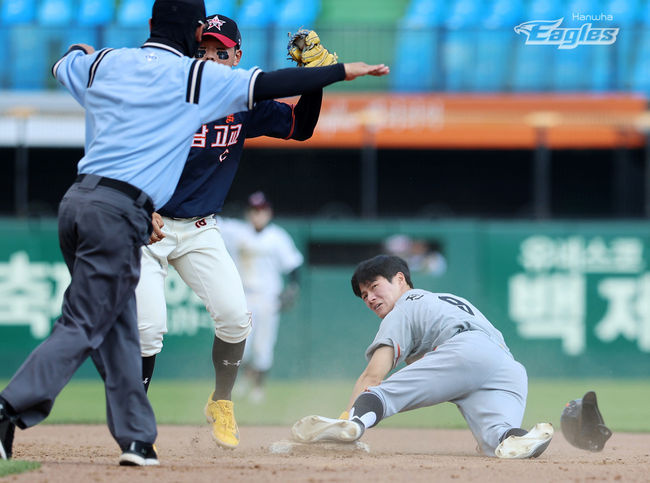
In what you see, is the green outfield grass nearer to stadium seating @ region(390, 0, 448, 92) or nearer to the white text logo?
the white text logo

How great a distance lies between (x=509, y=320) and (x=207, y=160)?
6.06 metres

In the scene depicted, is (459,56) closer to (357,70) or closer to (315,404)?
(315,404)

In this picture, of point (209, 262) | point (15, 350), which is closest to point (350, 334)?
point (15, 350)

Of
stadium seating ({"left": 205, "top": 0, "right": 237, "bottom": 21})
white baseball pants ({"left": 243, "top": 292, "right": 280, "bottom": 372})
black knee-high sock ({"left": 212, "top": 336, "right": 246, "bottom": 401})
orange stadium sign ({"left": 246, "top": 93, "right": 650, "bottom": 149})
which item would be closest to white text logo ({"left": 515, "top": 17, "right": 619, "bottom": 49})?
black knee-high sock ({"left": 212, "top": 336, "right": 246, "bottom": 401})

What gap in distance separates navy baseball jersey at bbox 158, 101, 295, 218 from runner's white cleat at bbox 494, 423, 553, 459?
1.75m

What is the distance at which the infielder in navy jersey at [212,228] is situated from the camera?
4715 millimetres

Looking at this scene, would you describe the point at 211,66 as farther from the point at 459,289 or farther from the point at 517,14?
the point at 517,14

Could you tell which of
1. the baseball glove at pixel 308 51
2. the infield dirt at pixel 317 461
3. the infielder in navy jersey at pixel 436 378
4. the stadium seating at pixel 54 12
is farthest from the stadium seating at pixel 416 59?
the infielder in navy jersey at pixel 436 378

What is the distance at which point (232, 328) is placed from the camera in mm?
4973

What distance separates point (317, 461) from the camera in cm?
434

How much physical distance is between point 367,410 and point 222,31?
1984mm

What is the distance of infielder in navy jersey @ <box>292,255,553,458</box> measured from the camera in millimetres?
4504

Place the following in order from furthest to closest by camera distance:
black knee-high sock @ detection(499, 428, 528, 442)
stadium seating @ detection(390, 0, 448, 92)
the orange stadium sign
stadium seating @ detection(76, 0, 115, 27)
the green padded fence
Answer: stadium seating @ detection(76, 0, 115, 27) < the orange stadium sign < stadium seating @ detection(390, 0, 448, 92) < the green padded fence < black knee-high sock @ detection(499, 428, 528, 442)

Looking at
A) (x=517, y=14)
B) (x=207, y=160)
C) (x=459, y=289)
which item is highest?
(x=517, y=14)
